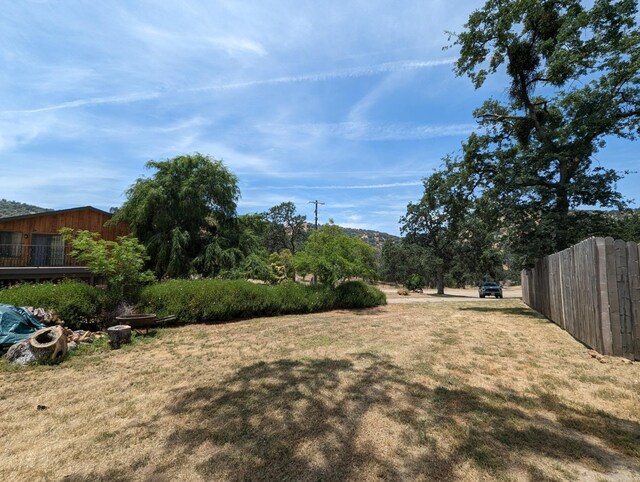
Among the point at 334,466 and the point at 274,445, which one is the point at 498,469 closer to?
the point at 334,466

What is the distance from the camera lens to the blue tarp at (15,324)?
6.21 meters

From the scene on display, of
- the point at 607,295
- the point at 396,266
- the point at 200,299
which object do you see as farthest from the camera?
the point at 396,266

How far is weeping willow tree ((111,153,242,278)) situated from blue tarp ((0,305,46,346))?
9.76 metres

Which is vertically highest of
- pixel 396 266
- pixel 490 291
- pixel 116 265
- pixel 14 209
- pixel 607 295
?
pixel 14 209

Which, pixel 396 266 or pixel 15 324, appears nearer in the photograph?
pixel 15 324

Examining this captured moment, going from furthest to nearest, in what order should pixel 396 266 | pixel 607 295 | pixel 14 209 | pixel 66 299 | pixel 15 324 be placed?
pixel 14 209, pixel 396 266, pixel 66 299, pixel 15 324, pixel 607 295

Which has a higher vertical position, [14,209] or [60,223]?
[14,209]

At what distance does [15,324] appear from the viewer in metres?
6.44

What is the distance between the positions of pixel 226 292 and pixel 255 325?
1.81 metres

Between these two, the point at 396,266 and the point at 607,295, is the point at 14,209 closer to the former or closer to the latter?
the point at 396,266

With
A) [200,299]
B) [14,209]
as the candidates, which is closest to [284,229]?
[200,299]

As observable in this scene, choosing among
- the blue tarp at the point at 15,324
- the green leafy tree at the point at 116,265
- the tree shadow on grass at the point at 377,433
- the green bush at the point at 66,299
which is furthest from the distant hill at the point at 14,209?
the tree shadow on grass at the point at 377,433

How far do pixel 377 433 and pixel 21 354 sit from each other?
6.54 metres

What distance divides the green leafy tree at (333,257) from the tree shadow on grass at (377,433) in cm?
930
